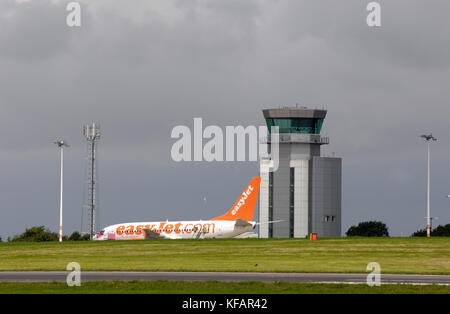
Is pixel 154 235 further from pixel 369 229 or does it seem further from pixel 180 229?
pixel 369 229

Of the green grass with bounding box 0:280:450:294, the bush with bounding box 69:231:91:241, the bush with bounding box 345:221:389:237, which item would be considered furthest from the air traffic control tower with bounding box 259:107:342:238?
the green grass with bounding box 0:280:450:294

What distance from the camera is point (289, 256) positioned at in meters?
71.6

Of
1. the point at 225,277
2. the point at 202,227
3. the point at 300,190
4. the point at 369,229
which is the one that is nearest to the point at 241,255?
the point at 225,277

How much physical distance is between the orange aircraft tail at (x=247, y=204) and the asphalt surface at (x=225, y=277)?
192 ft

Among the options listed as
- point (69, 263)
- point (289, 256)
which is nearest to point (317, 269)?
point (289, 256)

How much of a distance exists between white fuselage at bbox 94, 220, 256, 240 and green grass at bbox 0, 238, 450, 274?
769 inches

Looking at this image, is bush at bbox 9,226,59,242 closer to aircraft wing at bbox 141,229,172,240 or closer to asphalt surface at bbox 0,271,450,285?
aircraft wing at bbox 141,229,172,240

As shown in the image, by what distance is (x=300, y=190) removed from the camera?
5891 inches

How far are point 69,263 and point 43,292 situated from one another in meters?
27.2

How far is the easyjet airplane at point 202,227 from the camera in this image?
4328 inches

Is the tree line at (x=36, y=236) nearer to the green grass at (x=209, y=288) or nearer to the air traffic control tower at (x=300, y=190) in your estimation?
the air traffic control tower at (x=300, y=190)

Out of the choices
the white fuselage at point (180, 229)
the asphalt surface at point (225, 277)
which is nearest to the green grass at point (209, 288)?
the asphalt surface at point (225, 277)

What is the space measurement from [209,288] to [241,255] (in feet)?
108
